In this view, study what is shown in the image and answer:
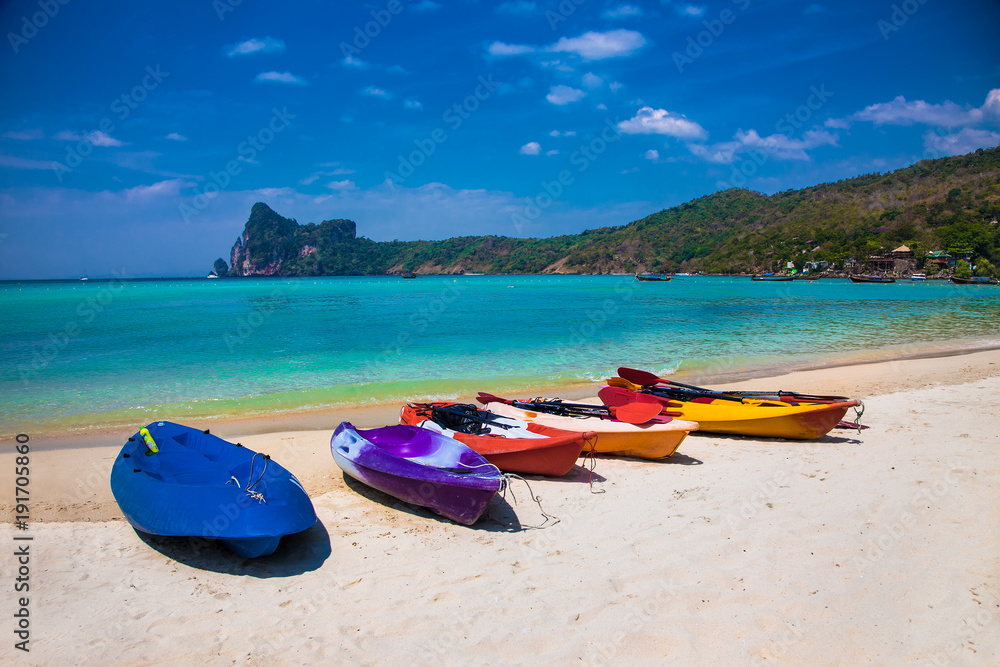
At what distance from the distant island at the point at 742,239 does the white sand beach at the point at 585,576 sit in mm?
94091

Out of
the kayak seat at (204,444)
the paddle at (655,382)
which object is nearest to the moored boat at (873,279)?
the paddle at (655,382)

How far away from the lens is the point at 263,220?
183750mm

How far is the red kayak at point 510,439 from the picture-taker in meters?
6.36

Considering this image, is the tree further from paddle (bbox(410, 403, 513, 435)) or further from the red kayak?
paddle (bbox(410, 403, 513, 435))

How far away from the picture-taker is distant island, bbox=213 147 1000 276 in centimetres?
9062

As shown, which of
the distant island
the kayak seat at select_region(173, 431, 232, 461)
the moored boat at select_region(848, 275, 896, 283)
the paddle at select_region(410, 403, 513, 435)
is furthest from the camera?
the distant island

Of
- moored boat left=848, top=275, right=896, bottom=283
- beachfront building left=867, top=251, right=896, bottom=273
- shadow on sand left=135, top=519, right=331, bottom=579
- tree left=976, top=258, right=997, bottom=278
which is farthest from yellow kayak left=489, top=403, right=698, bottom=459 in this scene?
beachfront building left=867, top=251, right=896, bottom=273

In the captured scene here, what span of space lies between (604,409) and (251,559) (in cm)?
520

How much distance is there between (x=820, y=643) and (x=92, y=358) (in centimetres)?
2047

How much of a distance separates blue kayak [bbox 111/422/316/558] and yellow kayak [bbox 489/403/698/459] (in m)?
3.54

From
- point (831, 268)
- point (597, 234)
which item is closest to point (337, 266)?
point (597, 234)

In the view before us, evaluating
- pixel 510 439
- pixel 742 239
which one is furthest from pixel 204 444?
pixel 742 239

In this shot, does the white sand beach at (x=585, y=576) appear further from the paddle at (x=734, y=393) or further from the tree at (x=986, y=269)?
the tree at (x=986, y=269)

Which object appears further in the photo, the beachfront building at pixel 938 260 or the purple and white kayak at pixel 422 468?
the beachfront building at pixel 938 260
